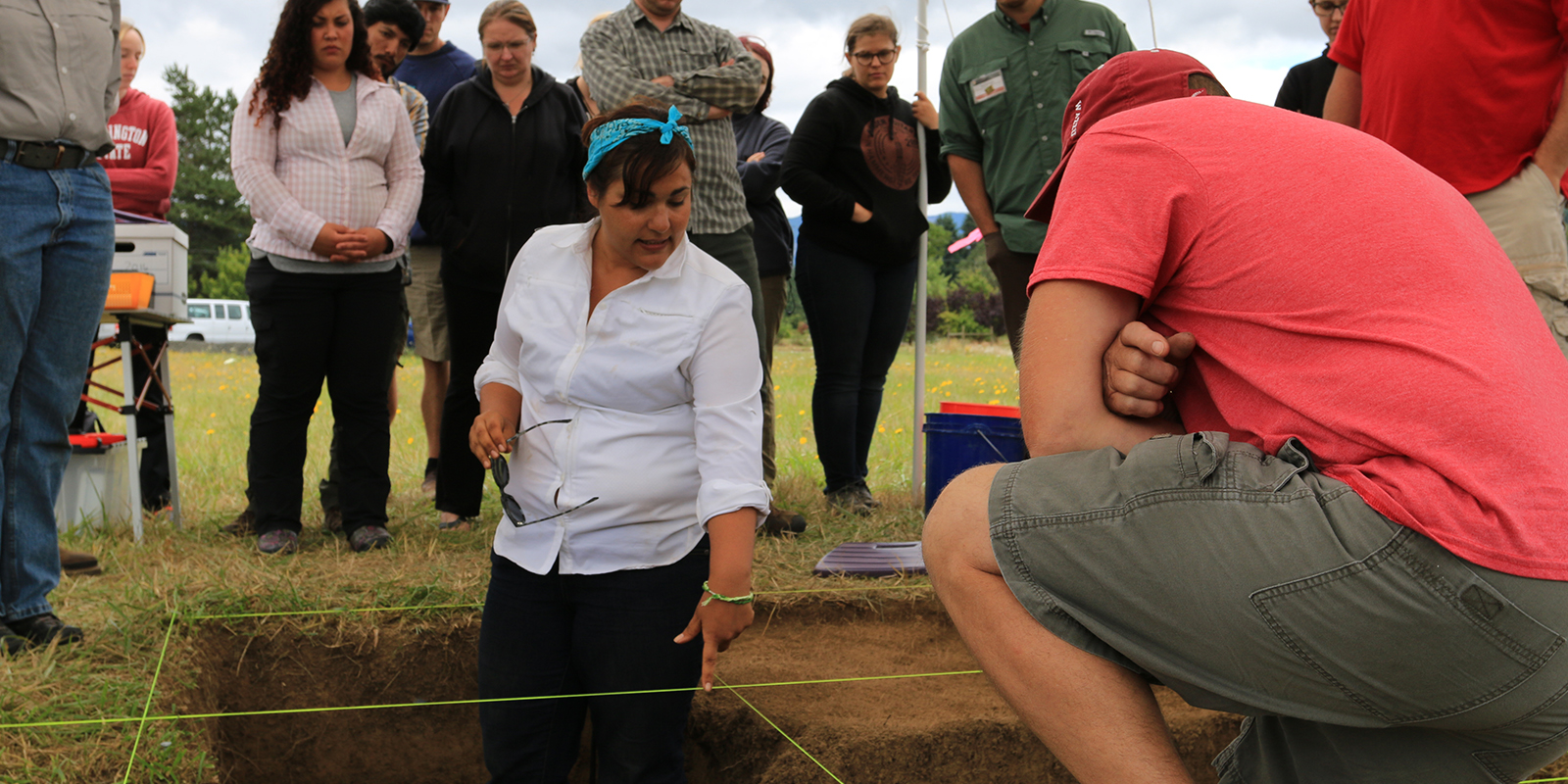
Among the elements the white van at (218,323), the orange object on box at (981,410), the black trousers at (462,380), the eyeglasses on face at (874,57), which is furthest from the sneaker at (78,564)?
the white van at (218,323)

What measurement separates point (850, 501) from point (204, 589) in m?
2.28

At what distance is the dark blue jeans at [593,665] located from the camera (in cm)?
191

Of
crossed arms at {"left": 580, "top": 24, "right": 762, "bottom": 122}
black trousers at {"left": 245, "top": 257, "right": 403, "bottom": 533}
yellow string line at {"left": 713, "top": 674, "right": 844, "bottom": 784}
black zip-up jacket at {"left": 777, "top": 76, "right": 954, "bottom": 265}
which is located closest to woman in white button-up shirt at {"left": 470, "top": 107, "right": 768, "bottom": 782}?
yellow string line at {"left": 713, "top": 674, "right": 844, "bottom": 784}

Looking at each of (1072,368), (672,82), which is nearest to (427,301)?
(672,82)

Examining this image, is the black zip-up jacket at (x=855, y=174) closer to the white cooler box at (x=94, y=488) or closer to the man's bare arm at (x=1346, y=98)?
the man's bare arm at (x=1346, y=98)

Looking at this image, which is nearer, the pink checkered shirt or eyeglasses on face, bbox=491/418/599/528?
eyeglasses on face, bbox=491/418/599/528

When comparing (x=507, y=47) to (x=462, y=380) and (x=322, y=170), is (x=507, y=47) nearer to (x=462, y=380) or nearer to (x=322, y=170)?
(x=322, y=170)

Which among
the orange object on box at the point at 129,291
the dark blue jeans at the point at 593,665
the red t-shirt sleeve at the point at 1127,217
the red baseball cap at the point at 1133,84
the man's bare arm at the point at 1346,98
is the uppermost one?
the man's bare arm at the point at 1346,98

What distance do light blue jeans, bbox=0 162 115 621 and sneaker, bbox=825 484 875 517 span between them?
2548mm

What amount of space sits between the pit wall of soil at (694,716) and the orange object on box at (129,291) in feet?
4.75

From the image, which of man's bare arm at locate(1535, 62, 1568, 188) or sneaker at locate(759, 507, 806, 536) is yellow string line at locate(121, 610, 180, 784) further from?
man's bare arm at locate(1535, 62, 1568, 188)

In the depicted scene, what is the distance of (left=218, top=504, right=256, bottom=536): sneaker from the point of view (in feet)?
11.8

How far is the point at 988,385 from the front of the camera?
9062 mm

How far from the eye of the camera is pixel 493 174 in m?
3.60
